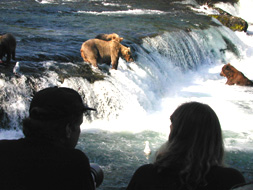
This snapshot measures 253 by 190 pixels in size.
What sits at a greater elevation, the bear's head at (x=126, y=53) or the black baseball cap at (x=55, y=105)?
the black baseball cap at (x=55, y=105)

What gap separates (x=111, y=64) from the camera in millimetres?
10695

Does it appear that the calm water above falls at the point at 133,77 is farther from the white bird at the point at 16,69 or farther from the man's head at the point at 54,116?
the man's head at the point at 54,116

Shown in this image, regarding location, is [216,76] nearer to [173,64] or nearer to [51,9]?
[173,64]

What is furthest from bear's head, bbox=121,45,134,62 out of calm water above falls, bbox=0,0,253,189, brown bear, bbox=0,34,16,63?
brown bear, bbox=0,34,16,63

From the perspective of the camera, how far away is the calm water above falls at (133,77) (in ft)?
22.3

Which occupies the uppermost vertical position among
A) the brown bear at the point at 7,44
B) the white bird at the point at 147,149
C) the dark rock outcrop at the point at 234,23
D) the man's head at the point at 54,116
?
the man's head at the point at 54,116

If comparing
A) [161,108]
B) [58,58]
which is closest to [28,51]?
[58,58]

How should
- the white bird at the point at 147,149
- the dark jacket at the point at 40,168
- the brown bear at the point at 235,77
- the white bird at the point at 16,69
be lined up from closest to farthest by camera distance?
the dark jacket at the point at 40,168 → the white bird at the point at 147,149 → the white bird at the point at 16,69 → the brown bear at the point at 235,77

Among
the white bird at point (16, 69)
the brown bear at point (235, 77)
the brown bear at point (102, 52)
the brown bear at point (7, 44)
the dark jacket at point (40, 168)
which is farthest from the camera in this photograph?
the brown bear at point (235, 77)

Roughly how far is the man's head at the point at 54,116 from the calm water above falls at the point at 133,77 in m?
3.35

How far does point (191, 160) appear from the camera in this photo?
1.81 meters

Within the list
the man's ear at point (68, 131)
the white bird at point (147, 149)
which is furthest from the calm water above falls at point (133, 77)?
the man's ear at point (68, 131)

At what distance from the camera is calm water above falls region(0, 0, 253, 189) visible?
22.3ft

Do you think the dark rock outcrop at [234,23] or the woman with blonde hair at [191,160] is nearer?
the woman with blonde hair at [191,160]
